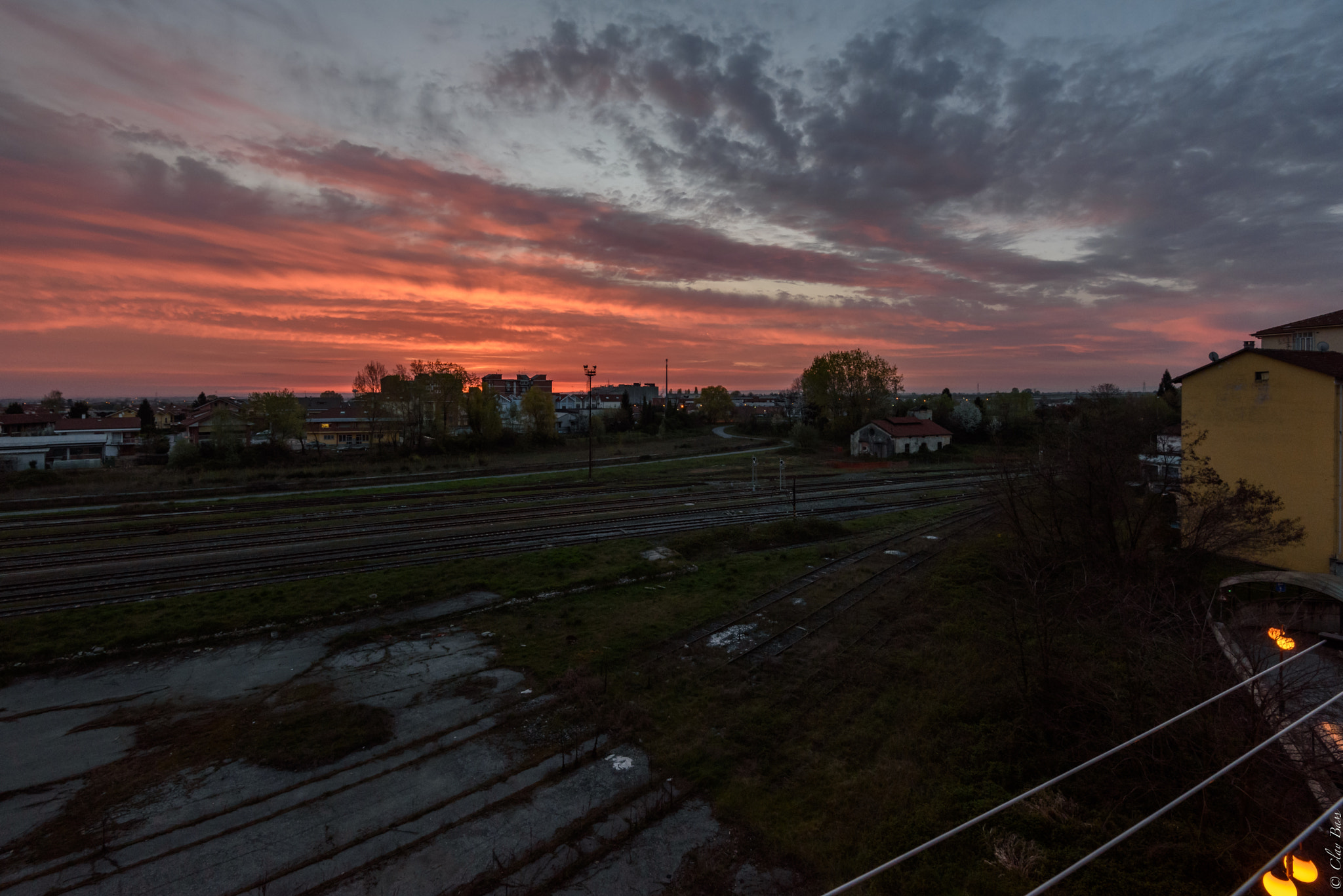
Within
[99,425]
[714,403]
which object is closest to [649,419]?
[714,403]

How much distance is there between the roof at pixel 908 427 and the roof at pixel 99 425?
94364mm

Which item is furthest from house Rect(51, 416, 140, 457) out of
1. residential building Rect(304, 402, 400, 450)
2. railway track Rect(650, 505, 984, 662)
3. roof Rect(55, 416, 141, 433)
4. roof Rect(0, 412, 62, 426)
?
railway track Rect(650, 505, 984, 662)

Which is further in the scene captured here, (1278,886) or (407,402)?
(407,402)

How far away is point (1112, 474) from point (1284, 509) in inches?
276

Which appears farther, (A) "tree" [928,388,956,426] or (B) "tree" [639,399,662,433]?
(B) "tree" [639,399,662,433]

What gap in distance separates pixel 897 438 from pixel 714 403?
51663 millimetres

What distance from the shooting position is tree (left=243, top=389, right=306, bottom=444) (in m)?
56.5

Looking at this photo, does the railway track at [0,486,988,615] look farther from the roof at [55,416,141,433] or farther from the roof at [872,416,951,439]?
the roof at [55,416,141,433]

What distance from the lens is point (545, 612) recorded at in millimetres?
15852

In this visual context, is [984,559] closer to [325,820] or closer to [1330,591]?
[1330,591]

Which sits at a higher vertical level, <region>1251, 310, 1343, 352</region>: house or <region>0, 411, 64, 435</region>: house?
<region>1251, 310, 1343, 352</region>: house

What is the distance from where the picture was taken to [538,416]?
6831 centimetres

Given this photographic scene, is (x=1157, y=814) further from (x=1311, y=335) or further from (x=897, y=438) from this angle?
(x=897, y=438)

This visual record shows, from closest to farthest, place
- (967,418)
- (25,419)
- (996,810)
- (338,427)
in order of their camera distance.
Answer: (996,810)
(967,418)
(25,419)
(338,427)
